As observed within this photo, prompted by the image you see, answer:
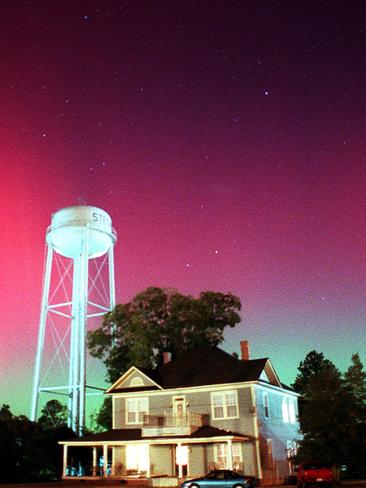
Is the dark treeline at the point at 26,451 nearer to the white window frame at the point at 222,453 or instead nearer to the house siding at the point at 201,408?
the house siding at the point at 201,408

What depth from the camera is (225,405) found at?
39531 mm

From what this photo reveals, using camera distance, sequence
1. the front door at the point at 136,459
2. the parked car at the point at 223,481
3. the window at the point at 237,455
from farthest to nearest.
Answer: the front door at the point at 136,459
the window at the point at 237,455
the parked car at the point at 223,481

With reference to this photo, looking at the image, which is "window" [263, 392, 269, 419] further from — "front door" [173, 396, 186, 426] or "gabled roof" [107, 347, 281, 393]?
"front door" [173, 396, 186, 426]

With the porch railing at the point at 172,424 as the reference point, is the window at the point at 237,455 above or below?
below

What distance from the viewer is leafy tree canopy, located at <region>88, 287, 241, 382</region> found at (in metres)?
56.1

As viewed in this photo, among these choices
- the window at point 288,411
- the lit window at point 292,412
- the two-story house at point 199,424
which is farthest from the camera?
the lit window at point 292,412

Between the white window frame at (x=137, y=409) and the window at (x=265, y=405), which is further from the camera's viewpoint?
the white window frame at (x=137, y=409)

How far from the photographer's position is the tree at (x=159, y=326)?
55906 millimetres

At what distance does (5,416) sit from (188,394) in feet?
43.2

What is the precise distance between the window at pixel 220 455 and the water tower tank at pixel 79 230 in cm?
2419

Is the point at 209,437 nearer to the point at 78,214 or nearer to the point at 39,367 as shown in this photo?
the point at 39,367

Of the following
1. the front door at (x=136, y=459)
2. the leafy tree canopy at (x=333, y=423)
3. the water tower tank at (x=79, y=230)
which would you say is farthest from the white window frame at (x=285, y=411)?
the water tower tank at (x=79, y=230)

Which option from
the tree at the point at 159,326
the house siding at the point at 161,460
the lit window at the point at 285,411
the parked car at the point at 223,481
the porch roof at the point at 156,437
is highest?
the tree at the point at 159,326

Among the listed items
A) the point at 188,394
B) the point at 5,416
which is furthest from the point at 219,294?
the point at 5,416
